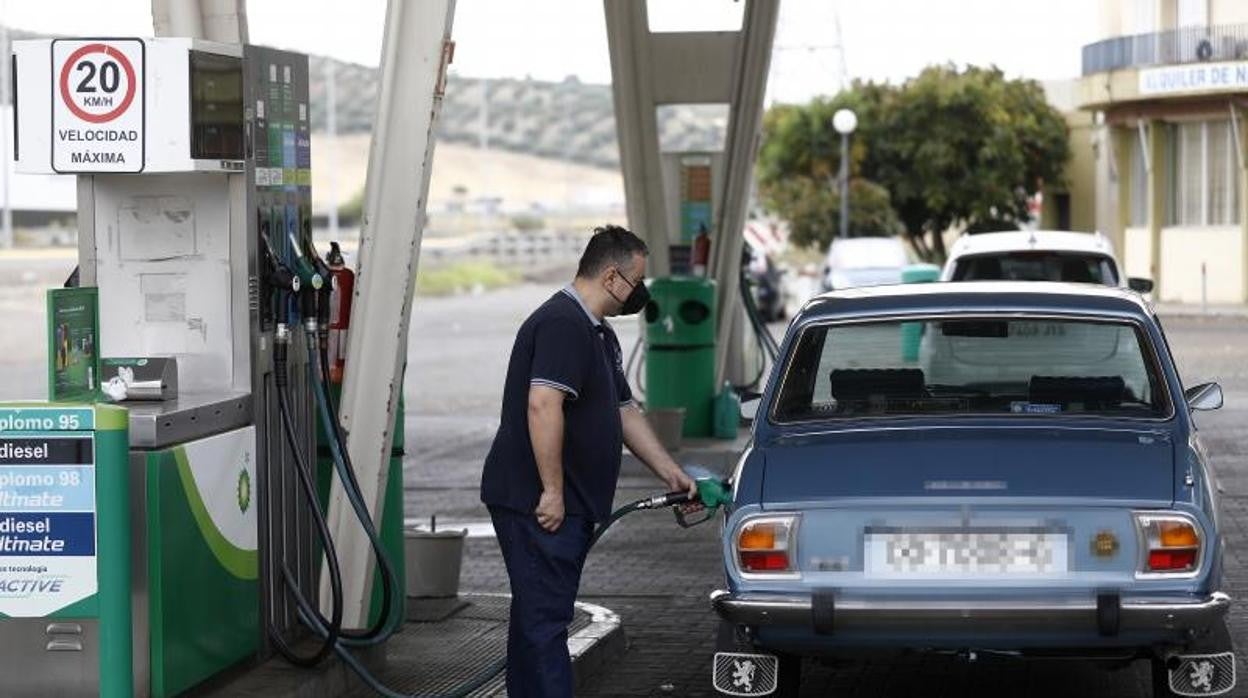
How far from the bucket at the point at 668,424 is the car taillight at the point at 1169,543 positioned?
9901 mm

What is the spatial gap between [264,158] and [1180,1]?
152 feet

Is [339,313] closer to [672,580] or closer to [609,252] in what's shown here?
[609,252]

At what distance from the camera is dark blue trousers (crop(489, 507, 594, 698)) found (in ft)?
23.7

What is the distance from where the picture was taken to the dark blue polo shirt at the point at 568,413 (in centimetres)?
707

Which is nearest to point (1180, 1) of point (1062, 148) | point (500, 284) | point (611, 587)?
point (1062, 148)

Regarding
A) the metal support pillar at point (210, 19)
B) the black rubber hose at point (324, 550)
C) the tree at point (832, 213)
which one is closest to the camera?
the black rubber hose at point (324, 550)

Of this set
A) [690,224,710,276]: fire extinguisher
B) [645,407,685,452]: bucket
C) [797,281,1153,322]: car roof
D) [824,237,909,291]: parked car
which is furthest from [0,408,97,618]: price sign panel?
[824,237,909,291]: parked car

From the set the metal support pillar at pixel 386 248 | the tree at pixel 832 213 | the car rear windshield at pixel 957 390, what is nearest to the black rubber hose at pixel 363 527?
the metal support pillar at pixel 386 248

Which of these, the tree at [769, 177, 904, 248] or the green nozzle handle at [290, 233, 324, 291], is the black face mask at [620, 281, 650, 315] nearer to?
the green nozzle handle at [290, 233, 324, 291]

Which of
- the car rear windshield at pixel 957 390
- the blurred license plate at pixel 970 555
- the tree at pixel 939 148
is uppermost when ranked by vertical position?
the tree at pixel 939 148

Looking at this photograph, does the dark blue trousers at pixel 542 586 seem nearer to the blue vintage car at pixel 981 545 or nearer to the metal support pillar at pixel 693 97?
the blue vintage car at pixel 981 545

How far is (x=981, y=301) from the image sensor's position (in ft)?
28.7

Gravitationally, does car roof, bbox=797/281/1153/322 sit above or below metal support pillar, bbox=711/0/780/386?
below

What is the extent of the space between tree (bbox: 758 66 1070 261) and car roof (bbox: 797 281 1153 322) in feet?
176
